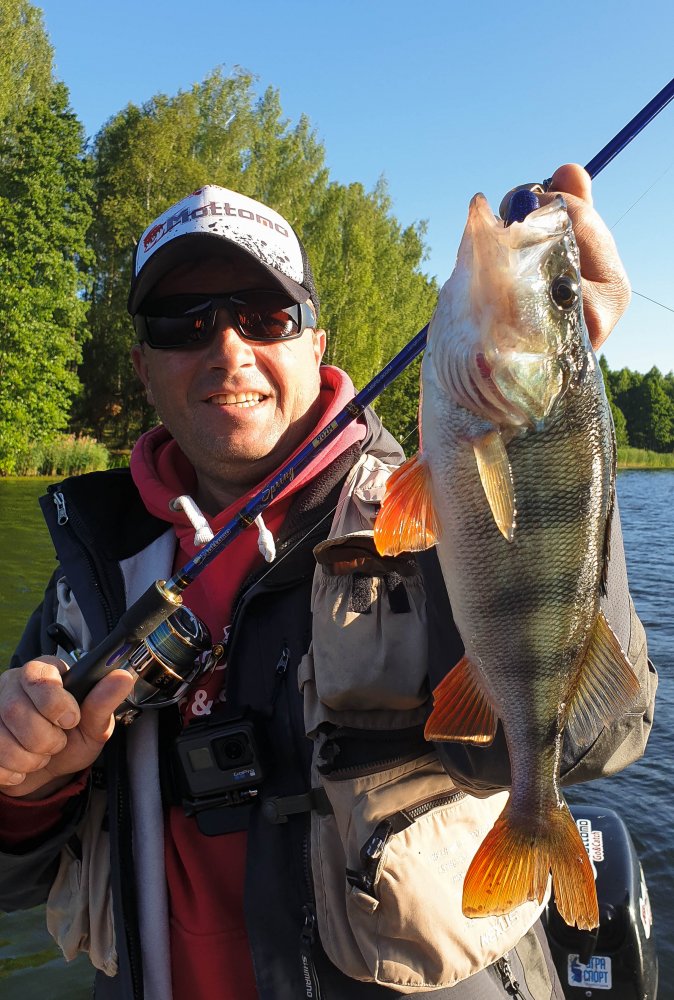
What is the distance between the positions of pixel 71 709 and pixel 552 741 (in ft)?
3.99

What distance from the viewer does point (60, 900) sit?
2541 mm

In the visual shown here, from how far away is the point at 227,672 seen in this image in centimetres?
239

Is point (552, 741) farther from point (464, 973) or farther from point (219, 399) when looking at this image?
point (219, 399)

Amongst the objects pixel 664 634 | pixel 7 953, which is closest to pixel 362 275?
pixel 664 634

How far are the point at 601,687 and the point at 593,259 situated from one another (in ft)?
3.15

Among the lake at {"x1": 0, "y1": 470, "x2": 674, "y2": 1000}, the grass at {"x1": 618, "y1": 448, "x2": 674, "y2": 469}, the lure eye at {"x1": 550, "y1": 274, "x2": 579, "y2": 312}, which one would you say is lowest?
the lake at {"x1": 0, "y1": 470, "x2": 674, "y2": 1000}

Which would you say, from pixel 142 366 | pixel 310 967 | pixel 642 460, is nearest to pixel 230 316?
pixel 142 366

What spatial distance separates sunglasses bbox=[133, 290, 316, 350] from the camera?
271 cm

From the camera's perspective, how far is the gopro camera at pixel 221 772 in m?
2.26

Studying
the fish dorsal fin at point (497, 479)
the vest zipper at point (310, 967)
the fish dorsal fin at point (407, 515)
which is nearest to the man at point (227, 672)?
the vest zipper at point (310, 967)

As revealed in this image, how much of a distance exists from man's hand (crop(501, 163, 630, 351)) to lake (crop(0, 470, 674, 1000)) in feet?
14.5

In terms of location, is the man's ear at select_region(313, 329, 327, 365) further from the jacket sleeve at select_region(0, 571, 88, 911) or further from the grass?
the grass

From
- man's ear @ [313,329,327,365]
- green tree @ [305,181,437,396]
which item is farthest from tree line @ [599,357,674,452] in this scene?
man's ear @ [313,329,327,365]

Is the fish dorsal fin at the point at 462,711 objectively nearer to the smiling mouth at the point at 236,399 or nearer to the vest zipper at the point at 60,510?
the smiling mouth at the point at 236,399
